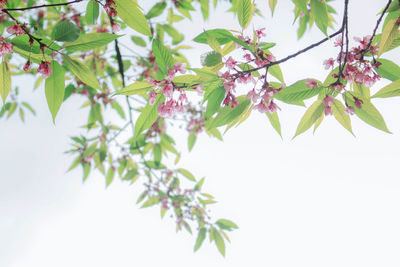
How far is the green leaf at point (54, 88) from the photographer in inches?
26.9

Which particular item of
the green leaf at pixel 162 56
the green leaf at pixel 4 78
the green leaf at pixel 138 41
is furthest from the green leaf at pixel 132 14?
the green leaf at pixel 138 41

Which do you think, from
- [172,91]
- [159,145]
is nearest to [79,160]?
[159,145]

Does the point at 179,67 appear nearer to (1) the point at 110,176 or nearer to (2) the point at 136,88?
(2) the point at 136,88

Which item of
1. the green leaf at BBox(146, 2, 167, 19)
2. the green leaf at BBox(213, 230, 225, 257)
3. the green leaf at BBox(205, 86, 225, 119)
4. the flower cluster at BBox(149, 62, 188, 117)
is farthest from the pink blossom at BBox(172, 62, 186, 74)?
the green leaf at BBox(213, 230, 225, 257)

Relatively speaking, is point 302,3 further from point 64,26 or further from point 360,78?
point 64,26

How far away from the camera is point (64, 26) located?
0.65 m

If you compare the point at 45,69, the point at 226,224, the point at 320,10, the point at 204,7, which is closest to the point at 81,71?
the point at 45,69

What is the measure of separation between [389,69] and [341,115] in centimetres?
17

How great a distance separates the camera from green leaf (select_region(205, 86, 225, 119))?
2.37 ft

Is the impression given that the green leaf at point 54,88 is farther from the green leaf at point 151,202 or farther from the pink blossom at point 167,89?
the green leaf at point 151,202

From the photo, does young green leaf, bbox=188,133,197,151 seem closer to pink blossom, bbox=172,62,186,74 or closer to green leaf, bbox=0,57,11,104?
pink blossom, bbox=172,62,186,74

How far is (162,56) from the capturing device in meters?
0.73

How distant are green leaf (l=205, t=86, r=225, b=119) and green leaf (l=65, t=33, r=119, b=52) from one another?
0.31 meters

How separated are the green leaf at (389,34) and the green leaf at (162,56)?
1.77 feet
